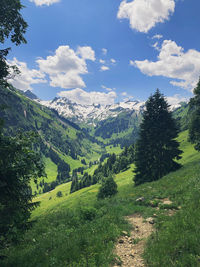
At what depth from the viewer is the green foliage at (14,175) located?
5957mm

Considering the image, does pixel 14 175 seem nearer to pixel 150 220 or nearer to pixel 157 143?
pixel 150 220

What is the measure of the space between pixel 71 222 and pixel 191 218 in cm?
799

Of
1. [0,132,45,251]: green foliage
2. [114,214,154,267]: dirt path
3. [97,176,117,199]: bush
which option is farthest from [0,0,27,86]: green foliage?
[97,176,117,199]: bush

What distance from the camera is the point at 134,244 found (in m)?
7.49

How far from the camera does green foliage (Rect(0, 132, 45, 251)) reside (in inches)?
235

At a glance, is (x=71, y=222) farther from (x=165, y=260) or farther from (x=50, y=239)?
(x=165, y=260)

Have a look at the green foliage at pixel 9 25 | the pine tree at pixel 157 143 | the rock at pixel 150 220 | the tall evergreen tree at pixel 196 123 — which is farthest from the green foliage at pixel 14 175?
the tall evergreen tree at pixel 196 123

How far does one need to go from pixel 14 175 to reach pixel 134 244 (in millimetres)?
6874

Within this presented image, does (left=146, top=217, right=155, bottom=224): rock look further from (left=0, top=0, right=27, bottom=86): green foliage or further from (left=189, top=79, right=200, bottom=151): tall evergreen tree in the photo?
(left=189, top=79, right=200, bottom=151): tall evergreen tree

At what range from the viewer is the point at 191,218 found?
712cm

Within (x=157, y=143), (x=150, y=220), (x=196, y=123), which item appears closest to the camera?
(x=150, y=220)

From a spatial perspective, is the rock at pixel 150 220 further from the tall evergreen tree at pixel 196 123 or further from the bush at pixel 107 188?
the tall evergreen tree at pixel 196 123

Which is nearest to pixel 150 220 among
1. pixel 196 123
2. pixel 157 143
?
pixel 157 143

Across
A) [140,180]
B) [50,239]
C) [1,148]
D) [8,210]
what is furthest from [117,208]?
[140,180]
